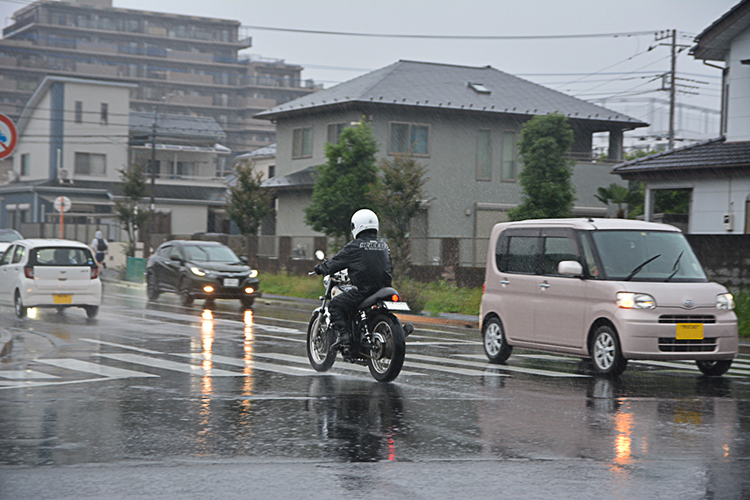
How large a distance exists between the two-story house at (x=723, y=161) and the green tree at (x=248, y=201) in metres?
15.2

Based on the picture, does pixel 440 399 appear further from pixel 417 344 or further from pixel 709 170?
pixel 709 170

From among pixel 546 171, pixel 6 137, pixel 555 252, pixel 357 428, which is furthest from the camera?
pixel 546 171

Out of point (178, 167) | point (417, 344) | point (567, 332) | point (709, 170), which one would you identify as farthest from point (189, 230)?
point (567, 332)

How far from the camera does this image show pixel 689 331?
424 inches

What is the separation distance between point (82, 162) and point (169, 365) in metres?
51.8

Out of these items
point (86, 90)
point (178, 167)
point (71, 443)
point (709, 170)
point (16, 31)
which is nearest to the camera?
point (71, 443)

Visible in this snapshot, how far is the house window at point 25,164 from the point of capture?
6266cm

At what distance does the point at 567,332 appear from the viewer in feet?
37.7

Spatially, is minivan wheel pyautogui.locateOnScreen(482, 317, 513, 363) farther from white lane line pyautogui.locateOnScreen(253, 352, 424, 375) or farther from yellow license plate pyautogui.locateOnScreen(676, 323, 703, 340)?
yellow license plate pyautogui.locateOnScreen(676, 323, 703, 340)

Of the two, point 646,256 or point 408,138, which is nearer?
point 646,256

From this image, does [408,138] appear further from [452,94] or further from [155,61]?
[155,61]

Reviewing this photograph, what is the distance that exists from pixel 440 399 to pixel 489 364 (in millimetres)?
3483

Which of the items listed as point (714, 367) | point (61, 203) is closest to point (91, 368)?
point (714, 367)

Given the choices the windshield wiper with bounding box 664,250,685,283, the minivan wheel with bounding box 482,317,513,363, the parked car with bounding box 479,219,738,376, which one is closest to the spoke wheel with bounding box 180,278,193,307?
the minivan wheel with bounding box 482,317,513,363
